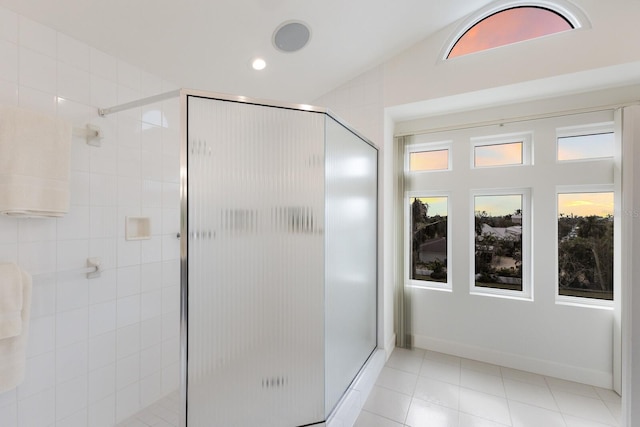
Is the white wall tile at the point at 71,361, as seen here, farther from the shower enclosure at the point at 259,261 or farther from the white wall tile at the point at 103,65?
the white wall tile at the point at 103,65

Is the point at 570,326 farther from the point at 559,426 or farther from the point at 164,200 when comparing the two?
the point at 164,200

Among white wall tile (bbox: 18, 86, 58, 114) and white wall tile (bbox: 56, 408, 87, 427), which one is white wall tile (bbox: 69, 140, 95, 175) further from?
white wall tile (bbox: 56, 408, 87, 427)

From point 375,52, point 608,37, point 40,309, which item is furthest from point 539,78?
point 40,309

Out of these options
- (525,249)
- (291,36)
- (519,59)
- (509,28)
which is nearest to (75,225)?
(291,36)

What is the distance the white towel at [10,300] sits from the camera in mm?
1205

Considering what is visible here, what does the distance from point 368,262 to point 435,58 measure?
172 centimetres

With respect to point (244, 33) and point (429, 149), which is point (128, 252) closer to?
point (244, 33)

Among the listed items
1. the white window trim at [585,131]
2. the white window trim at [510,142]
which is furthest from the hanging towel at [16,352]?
the white window trim at [585,131]

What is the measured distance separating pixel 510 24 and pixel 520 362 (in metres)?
2.67

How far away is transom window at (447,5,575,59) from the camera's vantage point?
1933 millimetres

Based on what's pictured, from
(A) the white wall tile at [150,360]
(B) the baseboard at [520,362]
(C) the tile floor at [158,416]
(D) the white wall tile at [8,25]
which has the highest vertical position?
(D) the white wall tile at [8,25]

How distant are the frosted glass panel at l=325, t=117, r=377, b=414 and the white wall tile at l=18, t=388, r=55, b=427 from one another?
1.44 m

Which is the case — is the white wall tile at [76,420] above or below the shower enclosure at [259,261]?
below

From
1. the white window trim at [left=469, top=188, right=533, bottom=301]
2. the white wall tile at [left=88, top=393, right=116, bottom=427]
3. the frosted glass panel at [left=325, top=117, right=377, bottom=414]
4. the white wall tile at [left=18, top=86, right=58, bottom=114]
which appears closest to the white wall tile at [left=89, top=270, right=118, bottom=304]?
the white wall tile at [left=88, top=393, right=116, bottom=427]
